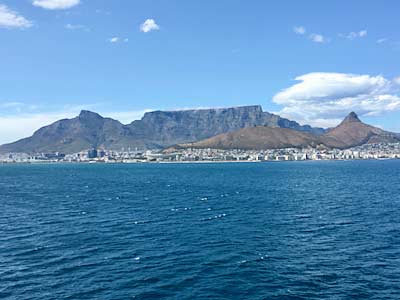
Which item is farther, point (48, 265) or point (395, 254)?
point (395, 254)

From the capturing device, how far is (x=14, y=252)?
65.9 meters

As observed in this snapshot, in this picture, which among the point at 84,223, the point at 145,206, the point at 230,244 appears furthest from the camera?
the point at 145,206

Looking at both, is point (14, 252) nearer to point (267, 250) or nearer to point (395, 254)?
point (267, 250)

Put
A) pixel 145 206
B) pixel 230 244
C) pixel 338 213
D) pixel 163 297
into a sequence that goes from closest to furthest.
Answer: pixel 163 297 → pixel 230 244 → pixel 338 213 → pixel 145 206

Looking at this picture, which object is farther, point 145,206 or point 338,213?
point 145,206

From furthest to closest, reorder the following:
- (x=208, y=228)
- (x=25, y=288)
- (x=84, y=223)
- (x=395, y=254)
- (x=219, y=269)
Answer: (x=84, y=223), (x=208, y=228), (x=395, y=254), (x=219, y=269), (x=25, y=288)

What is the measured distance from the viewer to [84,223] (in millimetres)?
91000

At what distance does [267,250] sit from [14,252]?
45905 mm

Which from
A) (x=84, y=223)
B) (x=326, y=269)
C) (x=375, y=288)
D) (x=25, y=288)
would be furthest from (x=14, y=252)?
(x=375, y=288)

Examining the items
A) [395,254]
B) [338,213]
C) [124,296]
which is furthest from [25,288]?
[338,213]

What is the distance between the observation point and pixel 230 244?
7056 cm

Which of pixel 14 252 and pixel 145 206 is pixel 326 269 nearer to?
pixel 14 252

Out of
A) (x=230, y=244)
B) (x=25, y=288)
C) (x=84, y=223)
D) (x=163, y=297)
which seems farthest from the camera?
(x=84, y=223)

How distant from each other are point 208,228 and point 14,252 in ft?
132
